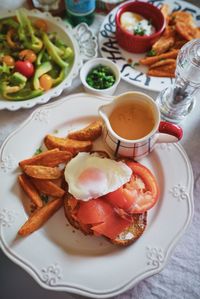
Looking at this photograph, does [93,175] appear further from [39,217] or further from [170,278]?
[170,278]

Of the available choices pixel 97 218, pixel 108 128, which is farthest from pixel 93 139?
pixel 97 218

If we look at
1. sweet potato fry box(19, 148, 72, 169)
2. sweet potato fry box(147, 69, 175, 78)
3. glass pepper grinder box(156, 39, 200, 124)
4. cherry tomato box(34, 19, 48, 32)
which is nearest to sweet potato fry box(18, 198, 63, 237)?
sweet potato fry box(19, 148, 72, 169)

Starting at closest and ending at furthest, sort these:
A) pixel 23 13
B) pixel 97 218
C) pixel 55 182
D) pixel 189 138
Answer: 1. pixel 97 218
2. pixel 55 182
3. pixel 189 138
4. pixel 23 13

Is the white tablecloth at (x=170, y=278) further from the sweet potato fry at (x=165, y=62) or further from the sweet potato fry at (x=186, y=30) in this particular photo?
the sweet potato fry at (x=186, y=30)

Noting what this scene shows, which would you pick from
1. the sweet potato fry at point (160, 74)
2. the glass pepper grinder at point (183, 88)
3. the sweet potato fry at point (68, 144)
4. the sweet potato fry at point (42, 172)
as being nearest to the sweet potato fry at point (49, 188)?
the sweet potato fry at point (42, 172)

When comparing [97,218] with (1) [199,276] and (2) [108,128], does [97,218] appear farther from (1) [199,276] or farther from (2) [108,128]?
(1) [199,276]

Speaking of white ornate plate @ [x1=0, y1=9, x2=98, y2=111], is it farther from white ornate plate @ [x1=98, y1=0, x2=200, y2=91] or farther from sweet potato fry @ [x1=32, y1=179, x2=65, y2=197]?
sweet potato fry @ [x1=32, y1=179, x2=65, y2=197]
